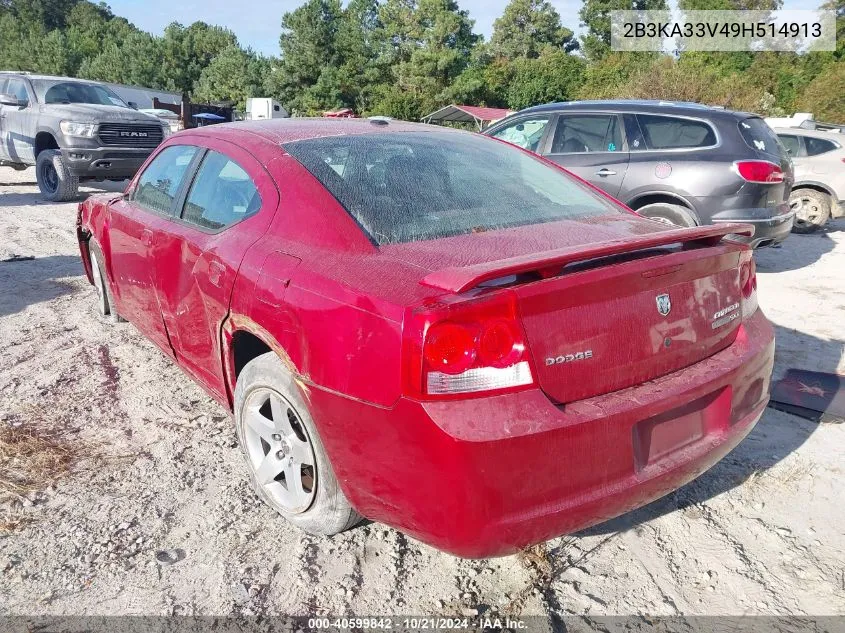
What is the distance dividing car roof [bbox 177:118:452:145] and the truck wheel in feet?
26.3

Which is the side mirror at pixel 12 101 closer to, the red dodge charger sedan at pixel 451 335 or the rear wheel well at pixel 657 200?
the red dodge charger sedan at pixel 451 335

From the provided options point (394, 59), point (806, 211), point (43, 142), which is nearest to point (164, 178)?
point (43, 142)

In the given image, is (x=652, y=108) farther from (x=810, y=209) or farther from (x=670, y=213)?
(x=810, y=209)

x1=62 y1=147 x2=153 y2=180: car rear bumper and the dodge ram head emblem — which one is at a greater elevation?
x1=62 y1=147 x2=153 y2=180: car rear bumper

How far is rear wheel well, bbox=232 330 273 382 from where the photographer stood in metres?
2.67

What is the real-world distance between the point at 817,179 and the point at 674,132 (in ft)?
16.7

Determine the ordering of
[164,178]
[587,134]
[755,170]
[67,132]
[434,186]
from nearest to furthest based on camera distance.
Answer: [434,186] → [164,178] → [755,170] → [587,134] → [67,132]

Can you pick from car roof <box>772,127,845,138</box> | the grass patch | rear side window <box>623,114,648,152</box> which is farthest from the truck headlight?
car roof <box>772,127,845,138</box>

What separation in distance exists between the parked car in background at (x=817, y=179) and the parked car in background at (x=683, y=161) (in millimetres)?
4145

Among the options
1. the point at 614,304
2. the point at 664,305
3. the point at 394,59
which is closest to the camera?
the point at 614,304

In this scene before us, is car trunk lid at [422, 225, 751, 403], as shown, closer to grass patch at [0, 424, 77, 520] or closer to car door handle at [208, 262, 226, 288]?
car door handle at [208, 262, 226, 288]

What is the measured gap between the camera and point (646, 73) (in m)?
27.1

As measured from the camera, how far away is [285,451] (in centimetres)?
254

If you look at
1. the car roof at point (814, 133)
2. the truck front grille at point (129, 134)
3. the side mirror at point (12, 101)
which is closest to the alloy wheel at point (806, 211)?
the car roof at point (814, 133)
